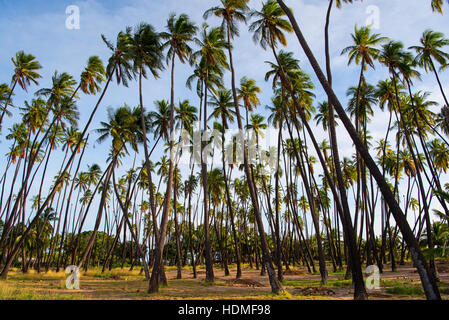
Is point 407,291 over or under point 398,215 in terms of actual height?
under

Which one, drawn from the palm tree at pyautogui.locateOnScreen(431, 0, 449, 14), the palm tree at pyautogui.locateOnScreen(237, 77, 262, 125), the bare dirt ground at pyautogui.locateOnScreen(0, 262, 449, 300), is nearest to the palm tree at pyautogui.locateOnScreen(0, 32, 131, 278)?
the bare dirt ground at pyautogui.locateOnScreen(0, 262, 449, 300)

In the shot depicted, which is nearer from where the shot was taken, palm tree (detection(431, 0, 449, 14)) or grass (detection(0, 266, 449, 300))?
grass (detection(0, 266, 449, 300))

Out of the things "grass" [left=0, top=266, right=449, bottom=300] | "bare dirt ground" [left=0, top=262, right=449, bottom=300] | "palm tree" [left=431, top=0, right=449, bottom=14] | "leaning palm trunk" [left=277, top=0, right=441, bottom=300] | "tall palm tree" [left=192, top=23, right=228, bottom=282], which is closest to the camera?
"leaning palm trunk" [left=277, top=0, right=441, bottom=300]

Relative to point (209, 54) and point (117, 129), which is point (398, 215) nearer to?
point (209, 54)

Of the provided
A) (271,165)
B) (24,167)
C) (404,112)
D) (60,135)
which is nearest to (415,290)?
(404,112)

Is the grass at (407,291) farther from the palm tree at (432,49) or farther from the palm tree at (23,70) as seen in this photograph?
the palm tree at (23,70)

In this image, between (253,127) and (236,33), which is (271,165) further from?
(236,33)

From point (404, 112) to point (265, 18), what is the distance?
16757mm

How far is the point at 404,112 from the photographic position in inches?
955

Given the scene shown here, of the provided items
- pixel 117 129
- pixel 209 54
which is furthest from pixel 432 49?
pixel 117 129

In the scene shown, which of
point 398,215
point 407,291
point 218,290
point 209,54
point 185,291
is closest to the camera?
point 398,215

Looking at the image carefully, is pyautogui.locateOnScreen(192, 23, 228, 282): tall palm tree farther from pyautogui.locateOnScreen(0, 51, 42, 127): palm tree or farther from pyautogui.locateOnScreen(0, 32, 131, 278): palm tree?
pyautogui.locateOnScreen(0, 51, 42, 127): palm tree

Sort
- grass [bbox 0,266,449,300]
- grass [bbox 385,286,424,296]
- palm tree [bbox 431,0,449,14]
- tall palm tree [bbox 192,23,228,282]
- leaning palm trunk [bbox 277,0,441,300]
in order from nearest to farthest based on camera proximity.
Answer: leaning palm trunk [bbox 277,0,441,300]
grass [bbox 0,266,449,300]
grass [bbox 385,286,424,296]
palm tree [bbox 431,0,449,14]
tall palm tree [bbox 192,23,228,282]

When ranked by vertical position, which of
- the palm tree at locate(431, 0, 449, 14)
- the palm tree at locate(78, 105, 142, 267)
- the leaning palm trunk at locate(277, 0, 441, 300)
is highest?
the palm tree at locate(431, 0, 449, 14)
